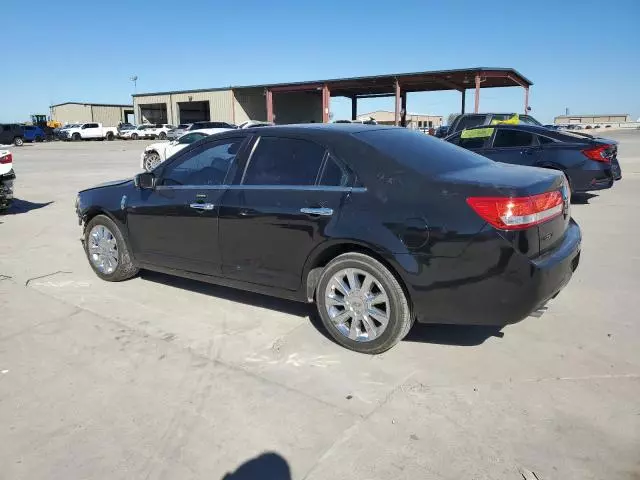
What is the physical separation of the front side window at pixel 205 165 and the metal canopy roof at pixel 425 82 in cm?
3331

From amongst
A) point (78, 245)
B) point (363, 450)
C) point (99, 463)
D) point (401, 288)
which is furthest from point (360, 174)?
point (78, 245)

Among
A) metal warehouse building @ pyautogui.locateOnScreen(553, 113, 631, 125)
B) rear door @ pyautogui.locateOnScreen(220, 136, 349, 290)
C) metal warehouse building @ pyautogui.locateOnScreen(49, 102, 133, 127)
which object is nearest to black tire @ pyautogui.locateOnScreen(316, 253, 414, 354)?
rear door @ pyautogui.locateOnScreen(220, 136, 349, 290)

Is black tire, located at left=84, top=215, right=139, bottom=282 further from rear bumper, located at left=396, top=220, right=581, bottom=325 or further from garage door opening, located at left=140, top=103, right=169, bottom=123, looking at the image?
garage door opening, located at left=140, top=103, right=169, bottom=123

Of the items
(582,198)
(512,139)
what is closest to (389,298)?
(512,139)

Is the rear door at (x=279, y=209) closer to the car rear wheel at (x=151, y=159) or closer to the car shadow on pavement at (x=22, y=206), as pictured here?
the car shadow on pavement at (x=22, y=206)

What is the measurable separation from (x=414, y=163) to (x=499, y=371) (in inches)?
59.0

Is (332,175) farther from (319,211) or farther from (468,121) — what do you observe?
(468,121)

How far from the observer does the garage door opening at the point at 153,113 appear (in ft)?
205

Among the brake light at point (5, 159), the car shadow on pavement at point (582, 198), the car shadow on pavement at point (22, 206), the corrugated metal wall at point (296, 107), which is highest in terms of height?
the corrugated metal wall at point (296, 107)

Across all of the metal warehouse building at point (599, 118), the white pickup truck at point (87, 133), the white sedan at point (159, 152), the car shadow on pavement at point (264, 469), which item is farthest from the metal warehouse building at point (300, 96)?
the metal warehouse building at point (599, 118)

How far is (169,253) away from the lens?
4.73m

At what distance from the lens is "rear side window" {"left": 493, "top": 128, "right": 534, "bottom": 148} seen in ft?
32.0

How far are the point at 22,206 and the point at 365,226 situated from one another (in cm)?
958

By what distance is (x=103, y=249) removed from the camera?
17.7ft
